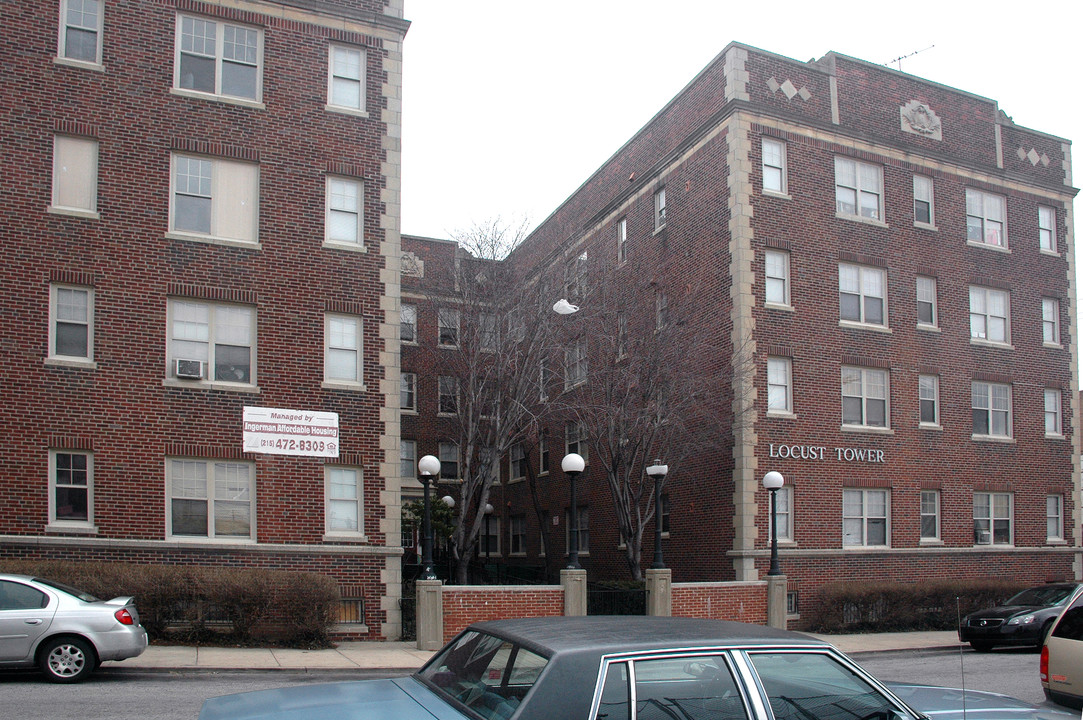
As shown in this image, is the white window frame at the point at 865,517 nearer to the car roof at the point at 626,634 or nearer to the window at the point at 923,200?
the window at the point at 923,200

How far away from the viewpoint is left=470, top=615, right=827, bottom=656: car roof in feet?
16.3

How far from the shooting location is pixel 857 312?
2708 cm

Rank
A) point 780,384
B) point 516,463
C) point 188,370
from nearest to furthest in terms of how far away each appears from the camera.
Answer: point 188,370 → point 780,384 → point 516,463

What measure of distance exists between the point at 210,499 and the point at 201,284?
446 centimetres

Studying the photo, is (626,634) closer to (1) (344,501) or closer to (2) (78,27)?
(1) (344,501)

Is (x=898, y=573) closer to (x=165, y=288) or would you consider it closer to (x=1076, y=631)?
(x=1076, y=631)

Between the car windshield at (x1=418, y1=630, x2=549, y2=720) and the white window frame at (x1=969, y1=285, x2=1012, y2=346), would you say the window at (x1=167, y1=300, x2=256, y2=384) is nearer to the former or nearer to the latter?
the car windshield at (x1=418, y1=630, x2=549, y2=720)

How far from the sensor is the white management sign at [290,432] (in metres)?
20.5

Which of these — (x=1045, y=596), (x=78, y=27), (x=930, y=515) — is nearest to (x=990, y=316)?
(x=930, y=515)

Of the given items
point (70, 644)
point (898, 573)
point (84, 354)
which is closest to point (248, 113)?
point (84, 354)

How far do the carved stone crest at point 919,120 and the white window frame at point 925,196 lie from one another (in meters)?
1.35

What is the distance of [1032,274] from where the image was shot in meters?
30.3

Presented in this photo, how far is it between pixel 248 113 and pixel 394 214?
3.78 meters

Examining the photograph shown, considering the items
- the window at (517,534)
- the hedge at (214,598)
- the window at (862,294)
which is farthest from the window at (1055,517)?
the hedge at (214,598)
